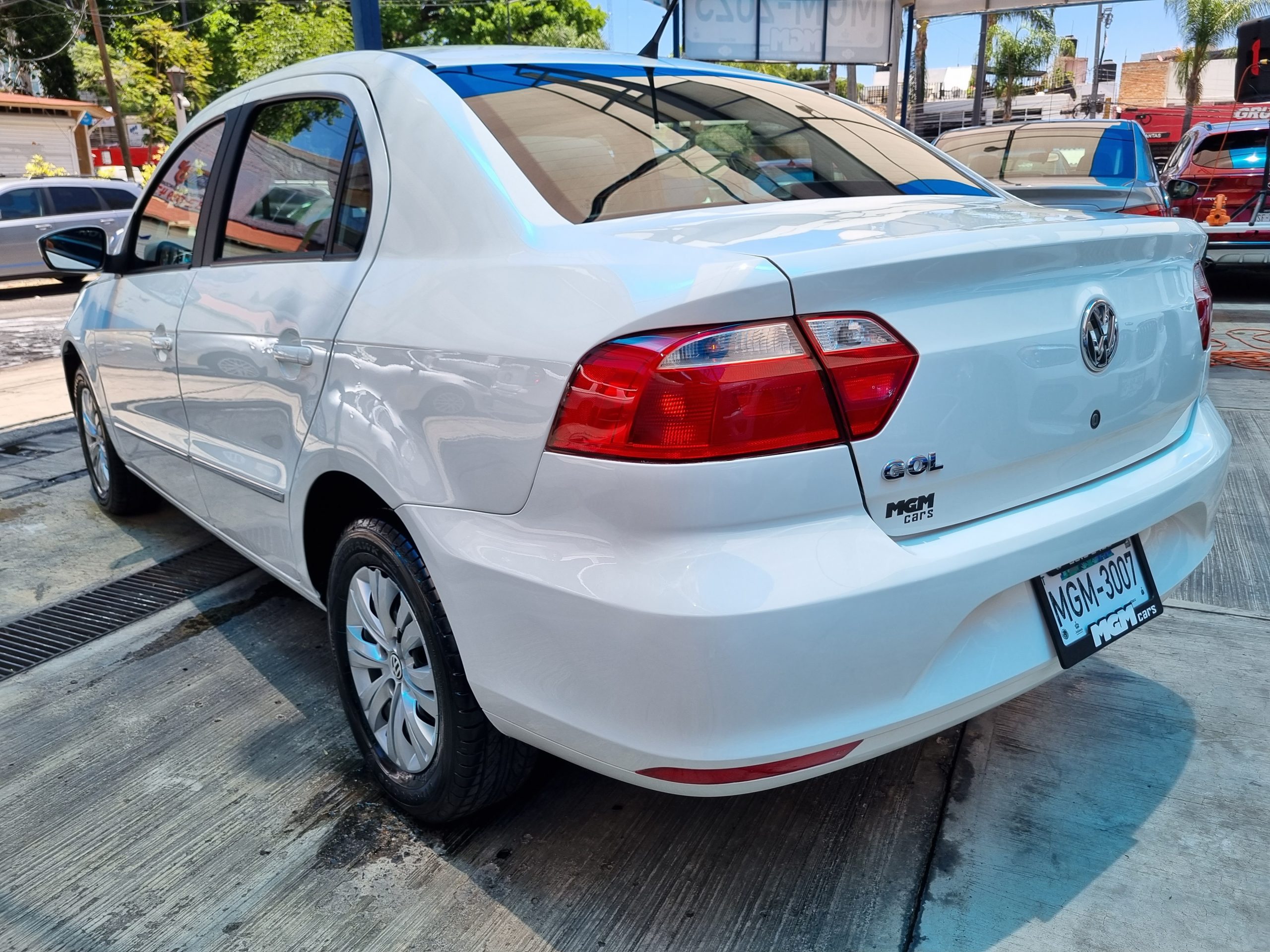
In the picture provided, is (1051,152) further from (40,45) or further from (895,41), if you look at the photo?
(40,45)

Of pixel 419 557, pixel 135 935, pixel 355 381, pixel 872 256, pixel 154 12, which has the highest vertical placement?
pixel 154 12

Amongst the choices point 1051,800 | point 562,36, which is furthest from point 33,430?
point 562,36

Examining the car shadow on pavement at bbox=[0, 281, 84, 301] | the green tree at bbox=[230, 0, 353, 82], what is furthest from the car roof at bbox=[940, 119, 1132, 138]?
the green tree at bbox=[230, 0, 353, 82]

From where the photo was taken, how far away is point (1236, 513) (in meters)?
4.11

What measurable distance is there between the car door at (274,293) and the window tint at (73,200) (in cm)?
1390

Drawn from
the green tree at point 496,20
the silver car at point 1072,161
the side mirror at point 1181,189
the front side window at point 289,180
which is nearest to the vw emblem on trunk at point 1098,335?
the front side window at point 289,180

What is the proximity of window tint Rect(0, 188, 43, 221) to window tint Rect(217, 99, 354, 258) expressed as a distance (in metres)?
13.8

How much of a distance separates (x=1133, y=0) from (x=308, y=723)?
1307 cm

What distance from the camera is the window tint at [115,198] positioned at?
15.0 m

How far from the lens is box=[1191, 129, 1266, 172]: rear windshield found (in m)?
10.6

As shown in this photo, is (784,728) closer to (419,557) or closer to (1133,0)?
(419,557)

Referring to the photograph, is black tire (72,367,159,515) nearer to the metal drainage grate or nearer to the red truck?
the metal drainage grate

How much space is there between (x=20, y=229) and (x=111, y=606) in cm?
1310

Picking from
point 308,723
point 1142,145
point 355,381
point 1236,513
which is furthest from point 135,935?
point 1142,145
